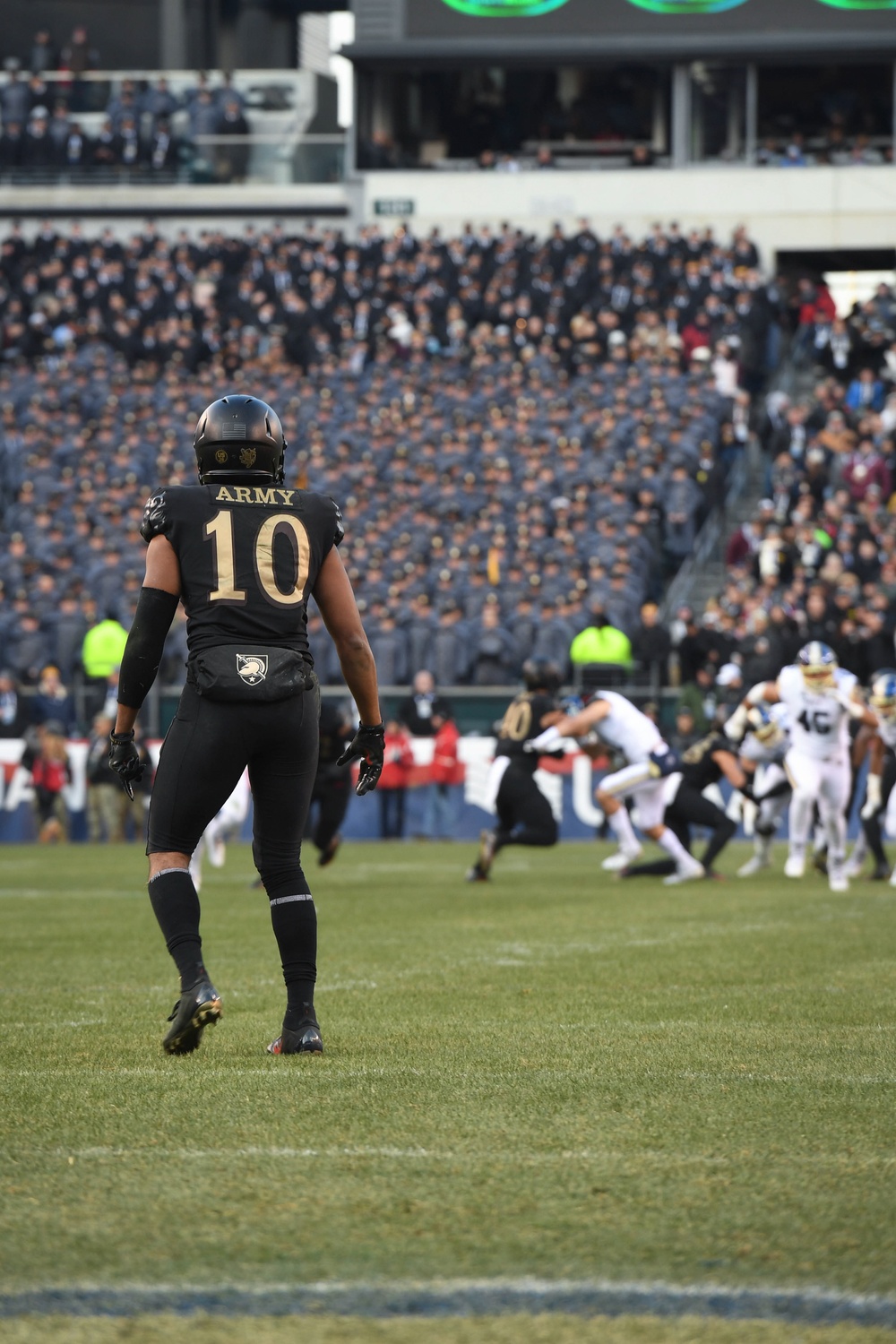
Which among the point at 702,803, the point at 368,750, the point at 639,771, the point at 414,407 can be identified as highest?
the point at 414,407

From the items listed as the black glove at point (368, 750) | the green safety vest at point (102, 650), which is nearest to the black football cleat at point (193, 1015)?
the black glove at point (368, 750)

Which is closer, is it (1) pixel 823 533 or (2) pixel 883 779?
(2) pixel 883 779

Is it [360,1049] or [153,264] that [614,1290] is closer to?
[360,1049]

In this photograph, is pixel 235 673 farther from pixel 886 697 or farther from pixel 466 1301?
pixel 886 697

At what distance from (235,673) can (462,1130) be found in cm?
154

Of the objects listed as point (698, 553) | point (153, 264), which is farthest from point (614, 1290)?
point (153, 264)

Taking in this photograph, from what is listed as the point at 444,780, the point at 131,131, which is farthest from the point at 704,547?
the point at 131,131

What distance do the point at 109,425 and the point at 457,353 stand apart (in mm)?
5061

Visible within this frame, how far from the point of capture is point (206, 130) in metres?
34.8

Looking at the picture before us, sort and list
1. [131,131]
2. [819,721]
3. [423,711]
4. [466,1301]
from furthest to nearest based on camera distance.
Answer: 1. [131,131]
2. [423,711]
3. [819,721]
4. [466,1301]

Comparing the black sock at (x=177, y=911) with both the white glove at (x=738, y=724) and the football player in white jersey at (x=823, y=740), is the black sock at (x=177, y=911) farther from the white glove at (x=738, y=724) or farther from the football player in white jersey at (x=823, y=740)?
the white glove at (x=738, y=724)

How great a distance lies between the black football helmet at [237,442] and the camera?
18.7ft

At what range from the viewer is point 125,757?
559 centimetres

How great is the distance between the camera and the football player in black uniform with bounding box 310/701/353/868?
46.2 feet
